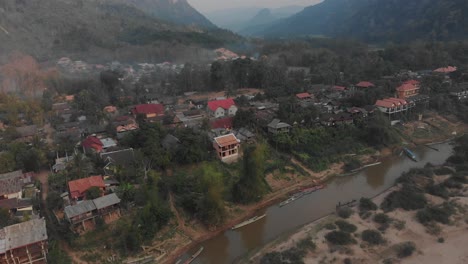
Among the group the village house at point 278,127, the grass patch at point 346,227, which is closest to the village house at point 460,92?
the village house at point 278,127

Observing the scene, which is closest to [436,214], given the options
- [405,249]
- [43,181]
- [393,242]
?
[393,242]

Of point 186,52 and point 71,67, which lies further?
point 186,52

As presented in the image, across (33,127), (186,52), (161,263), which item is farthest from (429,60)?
(33,127)

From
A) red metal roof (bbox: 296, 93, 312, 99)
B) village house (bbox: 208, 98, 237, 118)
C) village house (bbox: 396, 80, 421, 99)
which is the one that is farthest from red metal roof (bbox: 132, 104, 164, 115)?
village house (bbox: 396, 80, 421, 99)

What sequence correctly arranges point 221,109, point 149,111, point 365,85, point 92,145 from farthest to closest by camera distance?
1. point 365,85
2. point 221,109
3. point 149,111
4. point 92,145

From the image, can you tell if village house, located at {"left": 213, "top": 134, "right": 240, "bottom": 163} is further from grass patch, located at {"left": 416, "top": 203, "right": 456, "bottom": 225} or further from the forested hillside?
the forested hillside

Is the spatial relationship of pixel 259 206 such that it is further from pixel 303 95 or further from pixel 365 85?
pixel 365 85

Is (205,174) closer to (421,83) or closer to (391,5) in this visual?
(421,83)
